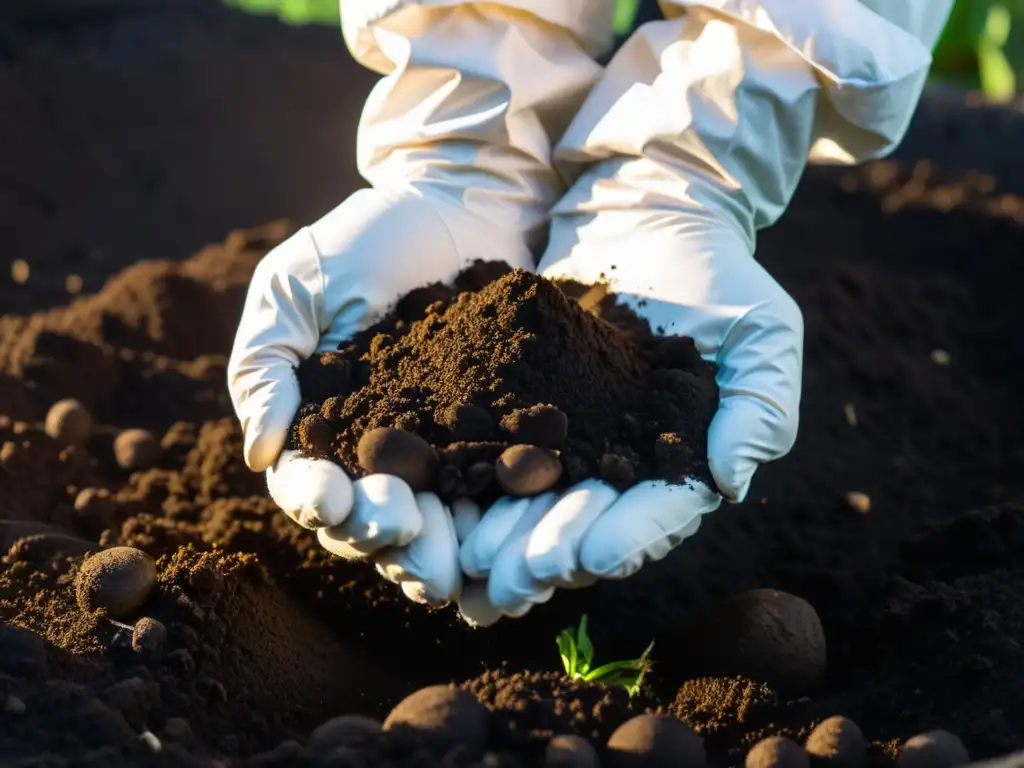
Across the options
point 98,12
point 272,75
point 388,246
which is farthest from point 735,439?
point 98,12

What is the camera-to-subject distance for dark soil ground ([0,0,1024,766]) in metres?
1.54

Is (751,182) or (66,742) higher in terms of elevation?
(751,182)

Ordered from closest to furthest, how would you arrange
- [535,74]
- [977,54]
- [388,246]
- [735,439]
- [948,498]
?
[735,439], [388,246], [535,74], [948,498], [977,54]

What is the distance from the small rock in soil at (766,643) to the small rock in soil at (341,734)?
2.04 ft

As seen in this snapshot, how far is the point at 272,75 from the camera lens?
5016mm

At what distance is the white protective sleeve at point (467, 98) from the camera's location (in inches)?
84.0

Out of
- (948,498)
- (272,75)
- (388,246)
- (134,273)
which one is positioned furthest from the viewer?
(272,75)

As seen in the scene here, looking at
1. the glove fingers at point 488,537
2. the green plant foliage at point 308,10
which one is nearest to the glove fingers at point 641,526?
the glove fingers at point 488,537

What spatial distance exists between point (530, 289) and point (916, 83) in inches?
37.6

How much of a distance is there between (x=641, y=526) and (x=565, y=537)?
116 millimetres

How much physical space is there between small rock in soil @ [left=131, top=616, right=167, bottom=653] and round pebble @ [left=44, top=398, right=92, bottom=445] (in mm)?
878

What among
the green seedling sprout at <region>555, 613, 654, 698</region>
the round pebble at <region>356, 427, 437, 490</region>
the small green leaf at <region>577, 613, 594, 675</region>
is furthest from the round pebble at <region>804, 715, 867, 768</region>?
the round pebble at <region>356, 427, 437, 490</region>

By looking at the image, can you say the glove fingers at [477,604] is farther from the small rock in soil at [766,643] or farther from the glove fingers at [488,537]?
the small rock in soil at [766,643]

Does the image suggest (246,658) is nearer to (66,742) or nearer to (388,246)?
(66,742)
